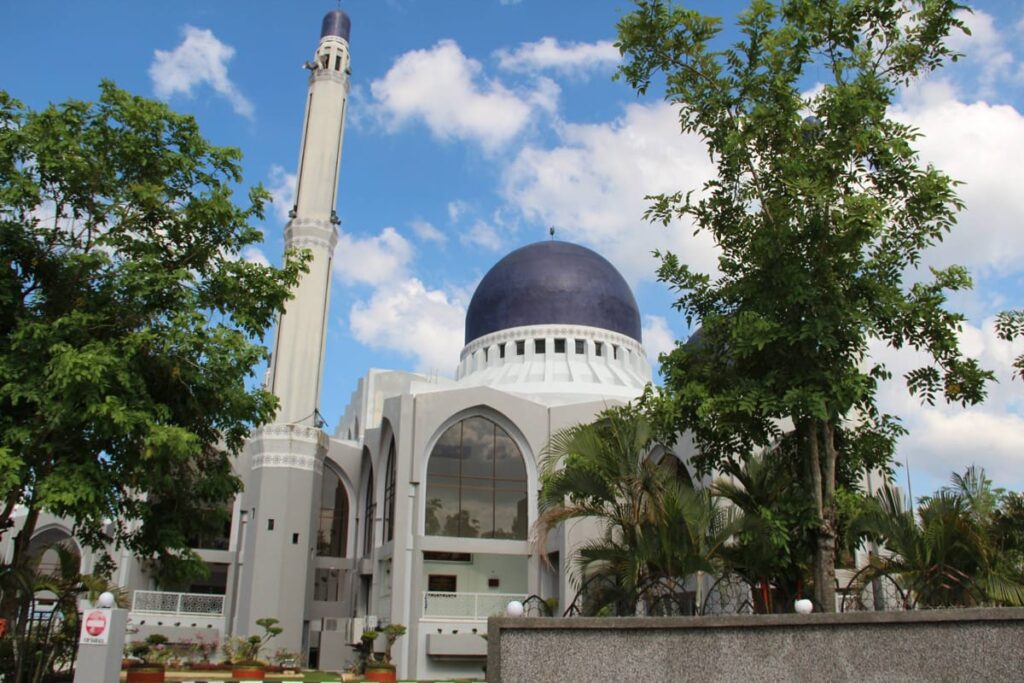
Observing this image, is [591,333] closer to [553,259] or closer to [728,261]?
[553,259]

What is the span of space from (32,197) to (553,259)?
2967 cm

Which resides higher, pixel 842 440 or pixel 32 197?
pixel 32 197

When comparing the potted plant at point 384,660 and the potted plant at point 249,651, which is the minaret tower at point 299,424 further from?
the potted plant at point 384,660

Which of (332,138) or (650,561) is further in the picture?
(332,138)

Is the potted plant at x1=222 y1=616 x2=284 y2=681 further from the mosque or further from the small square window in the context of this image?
the small square window

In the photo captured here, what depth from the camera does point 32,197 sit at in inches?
492

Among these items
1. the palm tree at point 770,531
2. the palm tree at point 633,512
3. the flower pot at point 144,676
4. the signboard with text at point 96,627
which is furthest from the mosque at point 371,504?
the signboard with text at point 96,627

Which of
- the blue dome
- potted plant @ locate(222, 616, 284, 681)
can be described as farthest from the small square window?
the blue dome

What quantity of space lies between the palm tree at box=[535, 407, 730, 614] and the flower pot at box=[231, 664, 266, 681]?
48.1 ft

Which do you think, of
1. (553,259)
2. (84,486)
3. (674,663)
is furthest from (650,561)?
(553,259)

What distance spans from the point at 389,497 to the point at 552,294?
1318 cm

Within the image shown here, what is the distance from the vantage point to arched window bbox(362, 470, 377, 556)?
33.5 meters

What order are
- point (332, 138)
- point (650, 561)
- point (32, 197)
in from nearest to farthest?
1. point (650, 561)
2. point (32, 197)
3. point (332, 138)

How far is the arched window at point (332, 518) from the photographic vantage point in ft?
116
